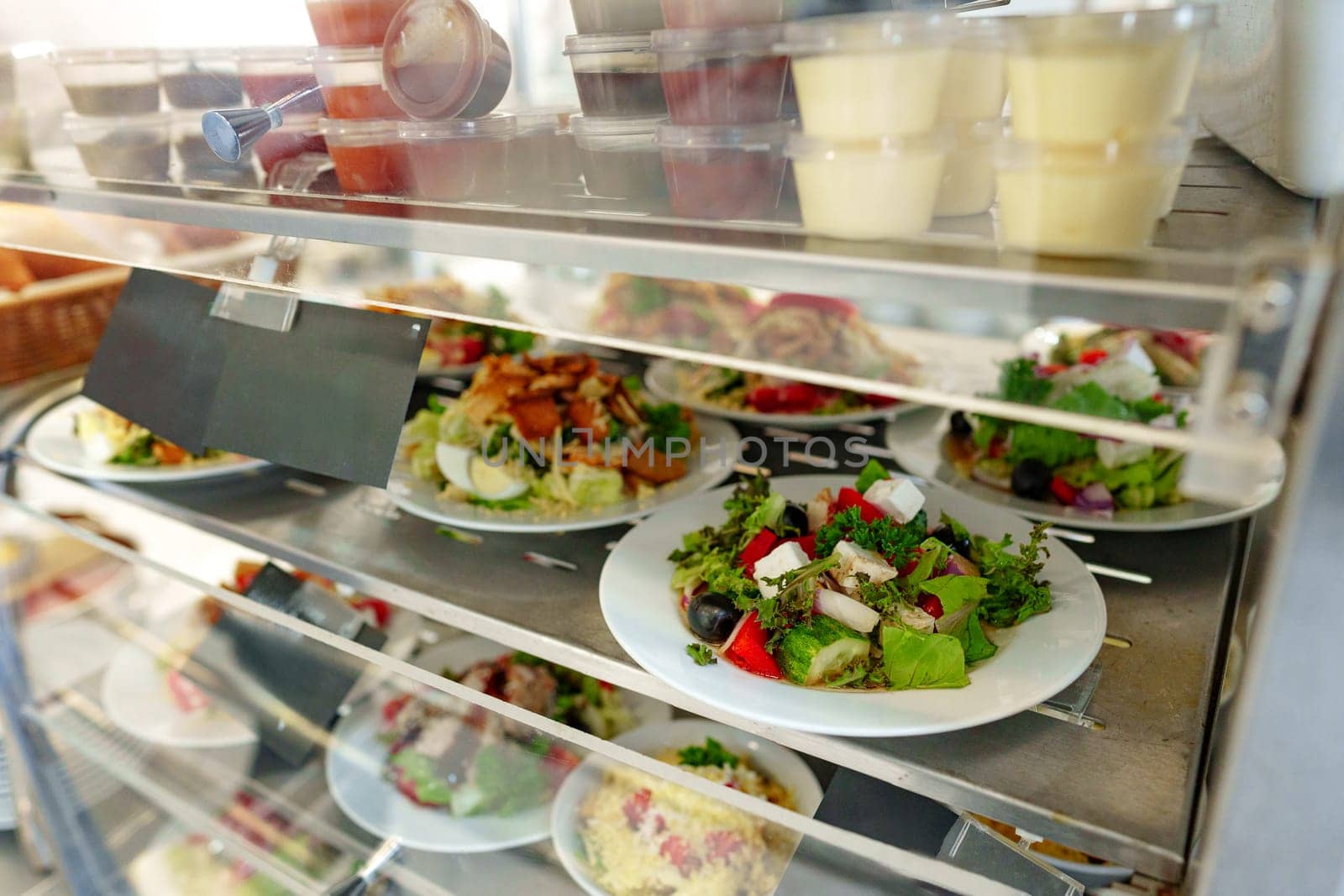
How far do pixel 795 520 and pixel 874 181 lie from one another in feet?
1.79

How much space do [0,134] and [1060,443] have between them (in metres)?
1.59

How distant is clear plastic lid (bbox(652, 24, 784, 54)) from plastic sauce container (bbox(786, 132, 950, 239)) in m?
0.08

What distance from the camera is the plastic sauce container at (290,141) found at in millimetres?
1038

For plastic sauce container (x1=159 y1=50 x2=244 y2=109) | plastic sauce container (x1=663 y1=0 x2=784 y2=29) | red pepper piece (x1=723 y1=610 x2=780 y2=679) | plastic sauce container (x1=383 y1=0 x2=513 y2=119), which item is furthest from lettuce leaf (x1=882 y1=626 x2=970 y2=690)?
plastic sauce container (x1=159 y1=50 x2=244 y2=109)

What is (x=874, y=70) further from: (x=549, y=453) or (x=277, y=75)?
(x=549, y=453)

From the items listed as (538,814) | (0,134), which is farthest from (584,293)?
(0,134)

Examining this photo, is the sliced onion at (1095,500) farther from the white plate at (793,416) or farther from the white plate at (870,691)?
the white plate at (793,416)

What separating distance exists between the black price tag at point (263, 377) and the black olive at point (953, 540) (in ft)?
2.12

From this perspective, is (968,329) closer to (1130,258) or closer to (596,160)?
(1130,258)

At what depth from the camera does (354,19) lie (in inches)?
37.4

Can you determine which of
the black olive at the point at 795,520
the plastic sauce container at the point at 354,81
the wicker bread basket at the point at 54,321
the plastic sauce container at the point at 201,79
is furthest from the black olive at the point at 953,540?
the wicker bread basket at the point at 54,321

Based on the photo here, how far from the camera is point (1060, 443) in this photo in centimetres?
136

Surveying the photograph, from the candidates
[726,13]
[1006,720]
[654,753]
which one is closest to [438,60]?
[726,13]

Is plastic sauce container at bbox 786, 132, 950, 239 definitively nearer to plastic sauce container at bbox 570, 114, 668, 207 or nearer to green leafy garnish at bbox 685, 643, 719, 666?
plastic sauce container at bbox 570, 114, 668, 207
